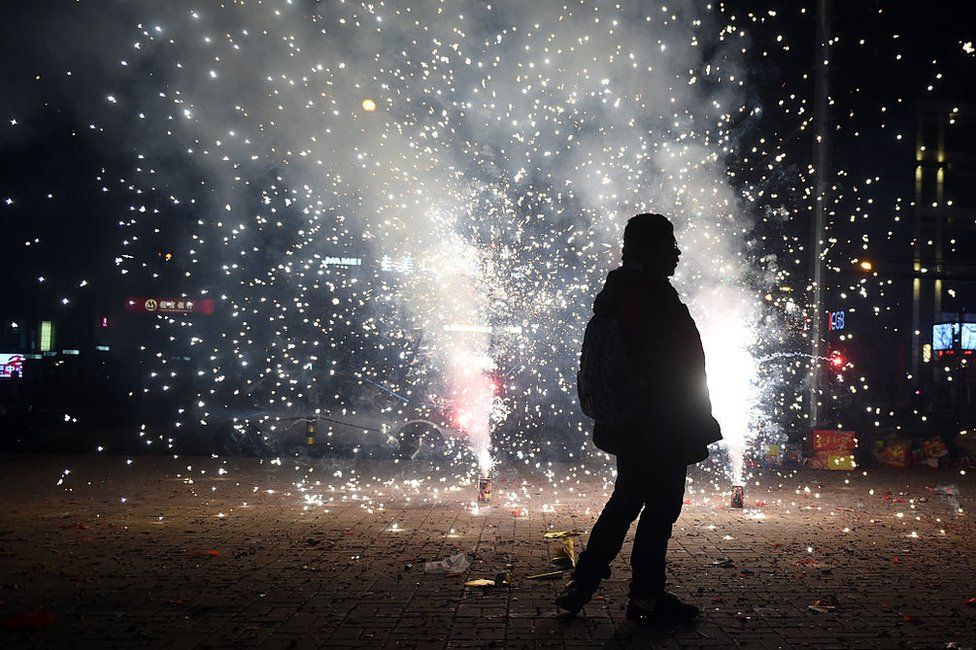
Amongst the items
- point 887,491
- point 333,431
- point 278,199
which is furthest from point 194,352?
point 887,491

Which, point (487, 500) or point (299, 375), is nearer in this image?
point (487, 500)

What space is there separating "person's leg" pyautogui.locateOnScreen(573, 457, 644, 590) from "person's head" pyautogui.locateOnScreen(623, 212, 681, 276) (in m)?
1.03

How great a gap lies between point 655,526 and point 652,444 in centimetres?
43

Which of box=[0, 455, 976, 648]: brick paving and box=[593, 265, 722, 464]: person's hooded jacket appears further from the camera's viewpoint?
box=[593, 265, 722, 464]: person's hooded jacket

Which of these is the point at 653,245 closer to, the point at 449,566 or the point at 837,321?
the point at 449,566

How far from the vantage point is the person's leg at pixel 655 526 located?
344cm

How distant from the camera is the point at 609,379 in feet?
11.3

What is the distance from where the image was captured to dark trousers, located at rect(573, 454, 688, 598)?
3.44 meters

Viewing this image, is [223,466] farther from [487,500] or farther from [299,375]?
[487,500]

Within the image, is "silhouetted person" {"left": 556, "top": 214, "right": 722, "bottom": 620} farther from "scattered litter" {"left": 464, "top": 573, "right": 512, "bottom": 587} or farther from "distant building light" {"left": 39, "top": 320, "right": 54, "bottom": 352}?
"distant building light" {"left": 39, "top": 320, "right": 54, "bottom": 352}

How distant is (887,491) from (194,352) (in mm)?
23116

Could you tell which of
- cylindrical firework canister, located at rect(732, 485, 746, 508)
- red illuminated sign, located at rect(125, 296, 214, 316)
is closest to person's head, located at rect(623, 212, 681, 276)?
cylindrical firework canister, located at rect(732, 485, 746, 508)

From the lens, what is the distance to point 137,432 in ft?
50.6

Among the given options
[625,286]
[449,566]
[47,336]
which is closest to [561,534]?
[449,566]
